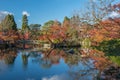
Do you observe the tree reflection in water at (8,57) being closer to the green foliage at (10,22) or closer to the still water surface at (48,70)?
the still water surface at (48,70)

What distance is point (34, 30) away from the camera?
Answer: 63.4 meters

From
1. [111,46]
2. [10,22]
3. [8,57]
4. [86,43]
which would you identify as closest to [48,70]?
[8,57]

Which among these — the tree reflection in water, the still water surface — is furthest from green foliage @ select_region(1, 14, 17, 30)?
the still water surface

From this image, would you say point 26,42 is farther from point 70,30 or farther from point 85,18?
point 85,18

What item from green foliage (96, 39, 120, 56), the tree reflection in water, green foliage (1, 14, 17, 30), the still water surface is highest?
green foliage (1, 14, 17, 30)

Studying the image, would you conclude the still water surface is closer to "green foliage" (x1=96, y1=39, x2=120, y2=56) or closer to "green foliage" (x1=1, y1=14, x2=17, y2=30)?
"green foliage" (x1=96, y1=39, x2=120, y2=56)

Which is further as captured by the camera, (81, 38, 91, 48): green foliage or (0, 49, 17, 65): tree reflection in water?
(81, 38, 91, 48): green foliage

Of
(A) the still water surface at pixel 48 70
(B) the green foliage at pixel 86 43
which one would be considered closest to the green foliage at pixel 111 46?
(A) the still water surface at pixel 48 70

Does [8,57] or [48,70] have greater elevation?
[8,57]

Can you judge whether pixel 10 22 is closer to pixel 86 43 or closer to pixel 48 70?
pixel 86 43

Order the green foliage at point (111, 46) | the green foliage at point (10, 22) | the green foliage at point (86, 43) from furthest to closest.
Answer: the green foliage at point (10, 22)
the green foliage at point (86, 43)
the green foliage at point (111, 46)

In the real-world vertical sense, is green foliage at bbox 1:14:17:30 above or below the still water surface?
above

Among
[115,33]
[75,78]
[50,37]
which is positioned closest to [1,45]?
[50,37]

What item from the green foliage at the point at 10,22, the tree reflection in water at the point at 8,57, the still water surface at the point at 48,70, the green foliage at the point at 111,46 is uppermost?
the green foliage at the point at 10,22
